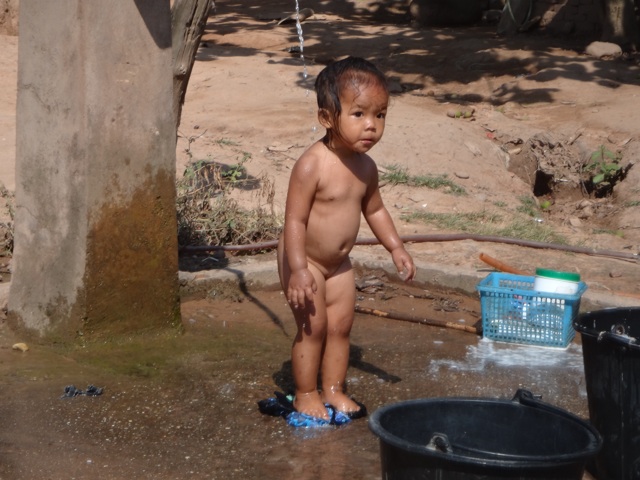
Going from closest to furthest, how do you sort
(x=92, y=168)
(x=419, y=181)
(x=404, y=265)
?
(x=404, y=265)
(x=92, y=168)
(x=419, y=181)

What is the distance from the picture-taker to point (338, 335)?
4117 millimetres

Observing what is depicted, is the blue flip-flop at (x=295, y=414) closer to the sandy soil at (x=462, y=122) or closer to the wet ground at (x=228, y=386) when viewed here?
the wet ground at (x=228, y=386)

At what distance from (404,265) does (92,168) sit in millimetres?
1555

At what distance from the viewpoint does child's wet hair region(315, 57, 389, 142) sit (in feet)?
12.5

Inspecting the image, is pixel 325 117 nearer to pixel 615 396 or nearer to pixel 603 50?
pixel 615 396

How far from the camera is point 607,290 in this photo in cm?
606

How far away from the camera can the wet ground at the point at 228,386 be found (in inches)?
142

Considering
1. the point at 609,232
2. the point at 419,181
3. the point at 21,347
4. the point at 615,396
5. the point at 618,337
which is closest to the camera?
the point at 618,337

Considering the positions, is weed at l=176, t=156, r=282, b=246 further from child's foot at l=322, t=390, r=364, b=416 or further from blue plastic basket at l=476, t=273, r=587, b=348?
child's foot at l=322, t=390, r=364, b=416

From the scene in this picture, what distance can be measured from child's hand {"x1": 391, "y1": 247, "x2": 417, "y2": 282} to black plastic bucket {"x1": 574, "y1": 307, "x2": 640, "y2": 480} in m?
0.75

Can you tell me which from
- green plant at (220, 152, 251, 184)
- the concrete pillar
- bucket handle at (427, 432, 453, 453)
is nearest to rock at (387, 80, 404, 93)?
green plant at (220, 152, 251, 184)

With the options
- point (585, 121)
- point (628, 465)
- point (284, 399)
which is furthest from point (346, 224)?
point (585, 121)

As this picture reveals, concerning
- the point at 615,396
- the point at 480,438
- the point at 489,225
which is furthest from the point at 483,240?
the point at 480,438

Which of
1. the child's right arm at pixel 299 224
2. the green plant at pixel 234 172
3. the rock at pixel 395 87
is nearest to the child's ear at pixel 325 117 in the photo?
the child's right arm at pixel 299 224
